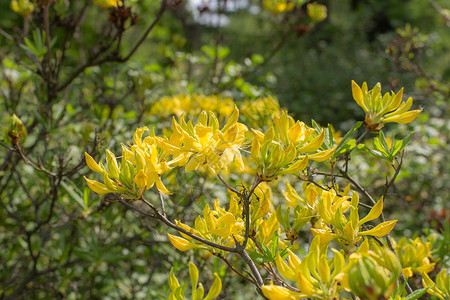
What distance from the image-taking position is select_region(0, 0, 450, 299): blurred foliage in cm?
149

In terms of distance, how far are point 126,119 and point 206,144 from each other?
1.46 metres

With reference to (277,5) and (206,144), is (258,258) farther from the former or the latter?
(277,5)

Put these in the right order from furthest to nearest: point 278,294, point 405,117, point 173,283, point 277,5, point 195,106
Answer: point 277,5, point 195,106, point 405,117, point 173,283, point 278,294

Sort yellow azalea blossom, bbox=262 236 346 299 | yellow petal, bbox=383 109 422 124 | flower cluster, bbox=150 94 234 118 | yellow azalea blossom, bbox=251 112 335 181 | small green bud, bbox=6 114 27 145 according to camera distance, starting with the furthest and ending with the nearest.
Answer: flower cluster, bbox=150 94 234 118 < small green bud, bbox=6 114 27 145 < yellow petal, bbox=383 109 422 124 < yellow azalea blossom, bbox=251 112 335 181 < yellow azalea blossom, bbox=262 236 346 299

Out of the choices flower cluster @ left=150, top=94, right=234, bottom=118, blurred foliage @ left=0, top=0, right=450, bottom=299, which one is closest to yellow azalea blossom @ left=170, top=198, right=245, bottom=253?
blurred foliage @ left=0, top=0, right=450, bottom=299

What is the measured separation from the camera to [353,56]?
684cm

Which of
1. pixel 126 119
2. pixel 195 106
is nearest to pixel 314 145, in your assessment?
pixel 195 106

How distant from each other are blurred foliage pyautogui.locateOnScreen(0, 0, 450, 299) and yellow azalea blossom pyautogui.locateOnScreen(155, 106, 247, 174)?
1.15 feet

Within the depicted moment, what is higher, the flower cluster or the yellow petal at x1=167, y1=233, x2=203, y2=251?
the yellow petal at x1=167, y1=233, x2=203, y2=251

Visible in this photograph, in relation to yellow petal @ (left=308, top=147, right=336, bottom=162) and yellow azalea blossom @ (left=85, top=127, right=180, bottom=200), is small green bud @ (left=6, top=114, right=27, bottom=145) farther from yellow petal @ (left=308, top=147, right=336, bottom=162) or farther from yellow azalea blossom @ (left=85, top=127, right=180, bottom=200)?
yellow petal @ (left=308, top=147, right=336, bottom=162)

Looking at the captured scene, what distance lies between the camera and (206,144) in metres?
0.75

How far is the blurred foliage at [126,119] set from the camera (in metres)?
1.49

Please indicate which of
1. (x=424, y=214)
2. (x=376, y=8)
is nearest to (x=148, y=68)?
(x=424, y=214)

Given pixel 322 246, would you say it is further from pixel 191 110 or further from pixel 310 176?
pixel 191 110
